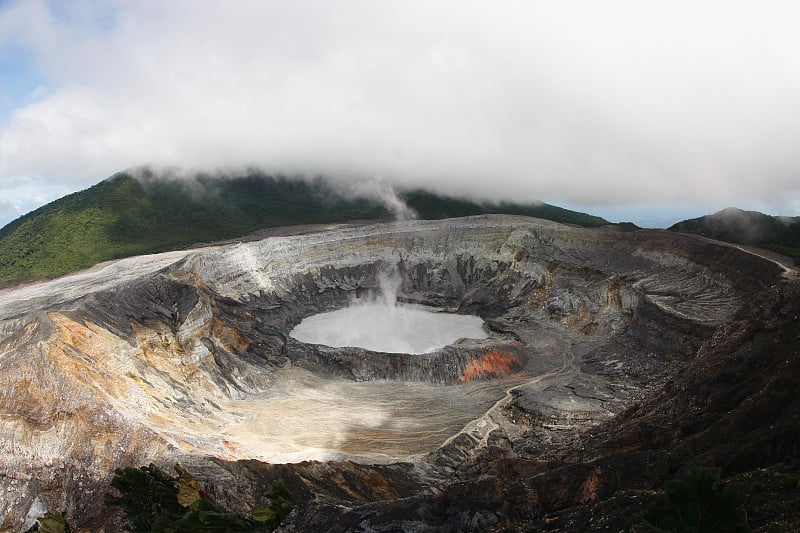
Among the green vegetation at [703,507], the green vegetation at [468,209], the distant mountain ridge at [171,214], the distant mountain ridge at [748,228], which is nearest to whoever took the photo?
the green vegetation at [703,507]

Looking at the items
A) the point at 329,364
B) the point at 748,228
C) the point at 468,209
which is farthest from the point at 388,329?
the point at 468,209

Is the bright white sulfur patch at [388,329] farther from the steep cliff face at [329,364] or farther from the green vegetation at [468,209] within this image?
the green vegetation at [468,209]

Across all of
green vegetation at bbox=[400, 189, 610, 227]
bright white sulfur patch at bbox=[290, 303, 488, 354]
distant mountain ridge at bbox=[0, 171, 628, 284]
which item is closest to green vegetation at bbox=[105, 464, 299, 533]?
bright white sulfur patch at bbox=[290, 303, 488, 354]

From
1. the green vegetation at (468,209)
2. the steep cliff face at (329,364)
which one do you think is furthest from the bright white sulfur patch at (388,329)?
the green vegetation at (468,209)

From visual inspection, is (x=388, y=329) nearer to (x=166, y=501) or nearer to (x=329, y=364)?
(x=329, y=364)

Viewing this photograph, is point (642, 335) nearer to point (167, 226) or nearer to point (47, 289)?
point (47, 289)
